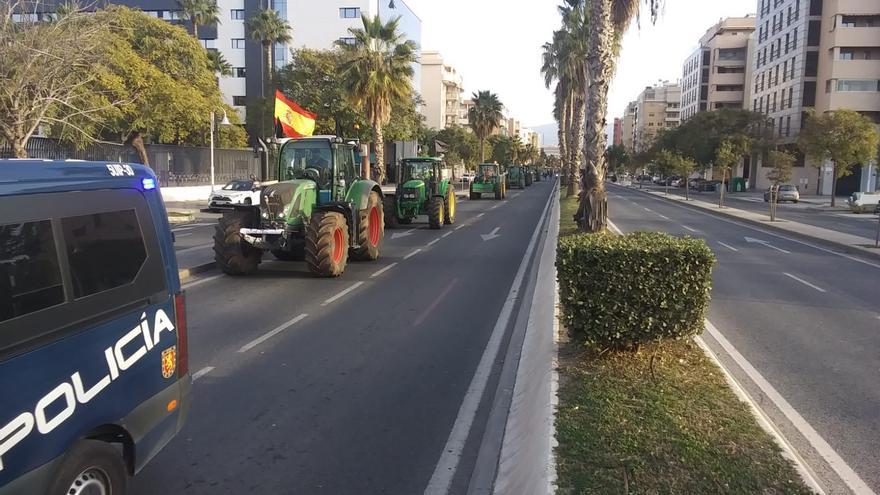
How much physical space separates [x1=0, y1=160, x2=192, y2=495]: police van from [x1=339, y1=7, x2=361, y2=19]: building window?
207 ft

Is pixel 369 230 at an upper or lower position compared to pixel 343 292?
upper

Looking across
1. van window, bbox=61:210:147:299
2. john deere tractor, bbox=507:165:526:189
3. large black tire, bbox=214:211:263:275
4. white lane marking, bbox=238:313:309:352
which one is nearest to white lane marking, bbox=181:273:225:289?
large black tire, bbox=214:211:263:275

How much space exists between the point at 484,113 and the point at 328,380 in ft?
236

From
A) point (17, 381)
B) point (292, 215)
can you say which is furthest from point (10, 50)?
point (17, 381)

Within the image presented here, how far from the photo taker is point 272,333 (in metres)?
7.91

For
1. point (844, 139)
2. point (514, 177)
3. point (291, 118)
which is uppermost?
point (844, 139)

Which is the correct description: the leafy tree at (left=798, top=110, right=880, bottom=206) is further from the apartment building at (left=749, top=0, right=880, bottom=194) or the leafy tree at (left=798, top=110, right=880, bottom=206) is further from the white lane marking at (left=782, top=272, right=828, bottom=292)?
the white lane marking at (left=782, top=272, right=828, bottom=292)

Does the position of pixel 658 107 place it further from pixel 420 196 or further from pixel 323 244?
pixel 323 244

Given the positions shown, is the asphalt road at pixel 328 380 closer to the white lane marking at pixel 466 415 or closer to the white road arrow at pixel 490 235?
the white lane marking at pixel 466 415

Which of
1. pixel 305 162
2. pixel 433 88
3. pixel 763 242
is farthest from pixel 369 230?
Result: pixel 433 88

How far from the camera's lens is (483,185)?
42.5 metres

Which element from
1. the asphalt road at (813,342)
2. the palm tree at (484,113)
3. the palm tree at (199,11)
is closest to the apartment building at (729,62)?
the palm tree at (484,113)

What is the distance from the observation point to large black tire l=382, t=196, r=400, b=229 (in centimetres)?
2134

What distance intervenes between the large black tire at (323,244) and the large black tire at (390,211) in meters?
9.55
